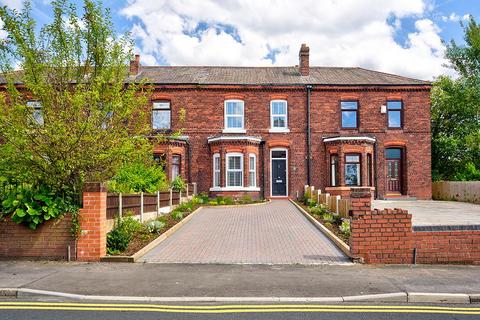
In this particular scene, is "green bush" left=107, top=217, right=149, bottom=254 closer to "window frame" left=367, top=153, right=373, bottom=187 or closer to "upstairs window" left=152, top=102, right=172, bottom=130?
"upstairs window" left=152, top=102, right=172, bottom=130

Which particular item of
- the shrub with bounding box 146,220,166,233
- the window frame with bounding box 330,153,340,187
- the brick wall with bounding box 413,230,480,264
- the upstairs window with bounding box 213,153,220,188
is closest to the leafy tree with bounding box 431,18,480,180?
the window frame with bounding box 330,153,340,187

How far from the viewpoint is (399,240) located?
369 inches

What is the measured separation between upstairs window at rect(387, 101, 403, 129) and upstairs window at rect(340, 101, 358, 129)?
206 centimetres

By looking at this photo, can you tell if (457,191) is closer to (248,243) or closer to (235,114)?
(235,114)

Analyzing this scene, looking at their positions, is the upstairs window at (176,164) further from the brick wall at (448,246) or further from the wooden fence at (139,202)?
the brick wall at (448,246)

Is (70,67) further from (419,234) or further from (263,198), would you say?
(263,198)

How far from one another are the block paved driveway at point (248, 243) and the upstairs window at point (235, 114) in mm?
10267

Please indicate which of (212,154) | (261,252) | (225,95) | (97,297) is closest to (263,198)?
(212,154)

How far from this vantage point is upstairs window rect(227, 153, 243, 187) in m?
25.6

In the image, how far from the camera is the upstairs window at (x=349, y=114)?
27.0 m

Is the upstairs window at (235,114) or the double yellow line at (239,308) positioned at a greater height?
the upstairs window at (235,114)

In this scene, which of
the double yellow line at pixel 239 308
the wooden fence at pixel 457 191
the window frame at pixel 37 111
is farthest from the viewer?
the wooden fence at pixel 457 191

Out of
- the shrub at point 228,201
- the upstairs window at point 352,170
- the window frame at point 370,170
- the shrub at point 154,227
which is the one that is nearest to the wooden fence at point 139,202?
the shrub at point 154,227

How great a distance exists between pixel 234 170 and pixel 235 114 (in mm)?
3661
